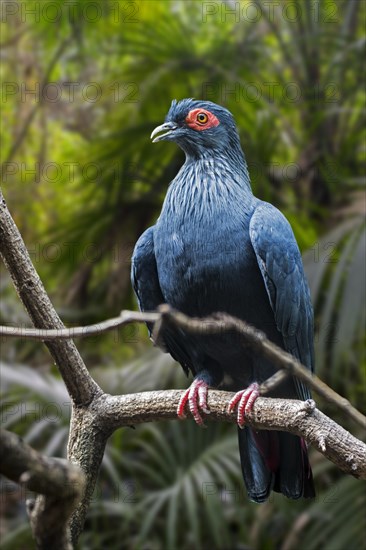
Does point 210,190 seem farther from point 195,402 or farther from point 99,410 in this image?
point 99,410

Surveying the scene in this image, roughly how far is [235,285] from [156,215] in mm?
2470

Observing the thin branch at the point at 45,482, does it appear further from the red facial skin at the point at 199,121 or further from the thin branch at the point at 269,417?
the red facial skin at the point at 199,121

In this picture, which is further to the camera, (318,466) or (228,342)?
(318,466)

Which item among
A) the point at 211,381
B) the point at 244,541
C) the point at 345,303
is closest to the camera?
the point at 211,381

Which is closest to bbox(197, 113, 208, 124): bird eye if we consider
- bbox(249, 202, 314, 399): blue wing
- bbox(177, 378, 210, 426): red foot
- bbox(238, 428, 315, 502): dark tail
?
bbox(249, 202, 314, 399): blue wing

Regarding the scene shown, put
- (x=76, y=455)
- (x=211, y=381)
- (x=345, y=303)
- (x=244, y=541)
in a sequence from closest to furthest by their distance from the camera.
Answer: (x=76, y=455)
(x=211, y=381)
(x=345, y=303)
(x=244, y=541)

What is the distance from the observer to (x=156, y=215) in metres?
5.05

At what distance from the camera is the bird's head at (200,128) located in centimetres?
295

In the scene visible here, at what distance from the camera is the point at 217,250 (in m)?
2.62

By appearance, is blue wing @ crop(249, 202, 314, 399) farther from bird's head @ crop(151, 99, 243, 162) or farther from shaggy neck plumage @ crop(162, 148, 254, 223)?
bird's head @ crop(151, 99, 243, 162)

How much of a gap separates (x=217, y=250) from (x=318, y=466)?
7.26 ft

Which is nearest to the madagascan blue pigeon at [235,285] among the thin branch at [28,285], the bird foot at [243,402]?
the bird foot at [243,402]

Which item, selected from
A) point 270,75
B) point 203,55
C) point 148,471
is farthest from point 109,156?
point 148,471

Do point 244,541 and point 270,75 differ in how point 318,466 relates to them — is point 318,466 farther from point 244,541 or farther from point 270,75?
point 270,75
